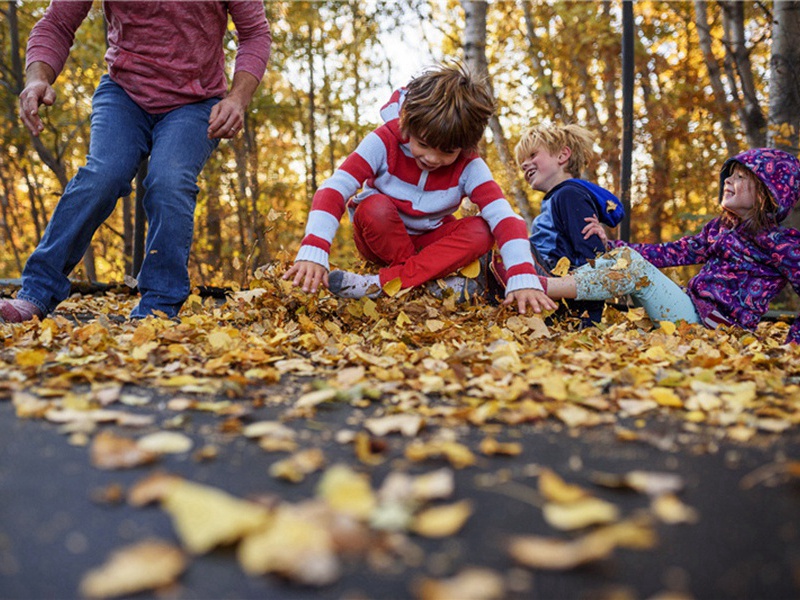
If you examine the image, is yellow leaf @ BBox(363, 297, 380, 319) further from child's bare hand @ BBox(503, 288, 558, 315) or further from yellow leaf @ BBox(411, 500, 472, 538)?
yellow leaf @ BBox(411, 500, 472, 538)

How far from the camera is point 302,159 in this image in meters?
11.7

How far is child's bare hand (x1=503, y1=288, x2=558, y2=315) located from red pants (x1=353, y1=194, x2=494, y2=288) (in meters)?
0.39

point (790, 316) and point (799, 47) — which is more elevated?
point (799, 47)

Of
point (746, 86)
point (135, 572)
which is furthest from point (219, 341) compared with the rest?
point (746, 86)

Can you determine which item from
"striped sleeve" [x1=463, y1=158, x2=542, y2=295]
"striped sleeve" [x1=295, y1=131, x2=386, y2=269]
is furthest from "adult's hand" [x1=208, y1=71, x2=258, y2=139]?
"striped sleeve" [x1=463, y1=158, x2=542, y2=295]

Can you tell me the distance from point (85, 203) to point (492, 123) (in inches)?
232

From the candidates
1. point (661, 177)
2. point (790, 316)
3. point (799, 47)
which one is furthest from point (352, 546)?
point (661, 177)

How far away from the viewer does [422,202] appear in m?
2.78

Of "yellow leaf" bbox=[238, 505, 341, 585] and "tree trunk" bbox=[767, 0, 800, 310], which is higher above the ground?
"tree trunk" bbox=[767, 0, 800, 310]

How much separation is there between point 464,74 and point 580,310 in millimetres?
1284

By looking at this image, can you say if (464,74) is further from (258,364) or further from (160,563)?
(160,563)

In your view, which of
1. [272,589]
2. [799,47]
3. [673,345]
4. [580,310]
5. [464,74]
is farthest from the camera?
[799,47]

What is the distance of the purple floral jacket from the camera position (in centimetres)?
282

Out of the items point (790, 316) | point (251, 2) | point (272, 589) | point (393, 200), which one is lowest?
point (790, 316)
